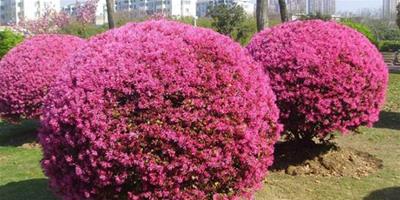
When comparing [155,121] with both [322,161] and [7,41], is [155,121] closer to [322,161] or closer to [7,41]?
[322,161]

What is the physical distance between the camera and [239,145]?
173 inches

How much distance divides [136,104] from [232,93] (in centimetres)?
75

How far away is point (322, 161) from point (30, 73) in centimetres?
511

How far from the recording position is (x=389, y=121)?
11.3 m

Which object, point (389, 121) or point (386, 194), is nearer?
point (386, 194)

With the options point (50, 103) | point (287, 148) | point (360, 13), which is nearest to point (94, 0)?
point (287, 148)

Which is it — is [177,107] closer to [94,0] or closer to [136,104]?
[136,104]

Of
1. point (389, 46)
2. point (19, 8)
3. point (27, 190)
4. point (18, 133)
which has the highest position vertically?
point (19, 8)

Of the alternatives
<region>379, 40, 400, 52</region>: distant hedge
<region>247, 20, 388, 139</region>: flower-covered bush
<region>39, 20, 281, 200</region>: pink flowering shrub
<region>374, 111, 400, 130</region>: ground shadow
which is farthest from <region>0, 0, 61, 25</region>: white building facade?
<region>39, 20, 281, 200</region>: pink flowering shrub

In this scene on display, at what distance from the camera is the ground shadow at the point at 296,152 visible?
7.73m

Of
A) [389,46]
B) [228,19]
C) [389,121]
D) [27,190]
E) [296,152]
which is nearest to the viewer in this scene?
[27,190]

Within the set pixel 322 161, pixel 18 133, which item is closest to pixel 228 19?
pixel 18 133

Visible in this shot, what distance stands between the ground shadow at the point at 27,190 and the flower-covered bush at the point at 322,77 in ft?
9.78

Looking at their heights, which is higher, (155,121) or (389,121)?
(155,121)
